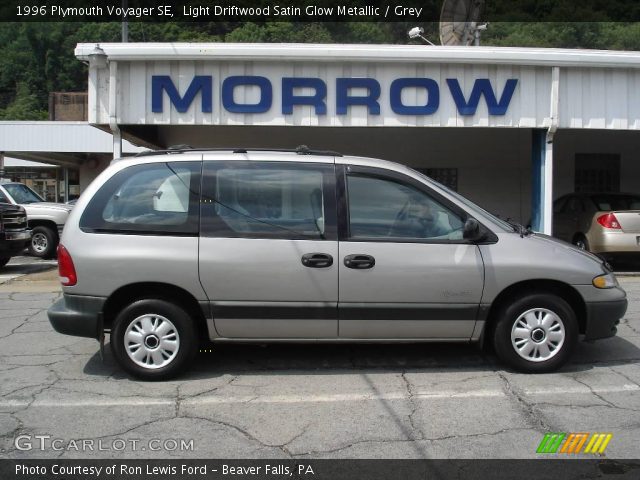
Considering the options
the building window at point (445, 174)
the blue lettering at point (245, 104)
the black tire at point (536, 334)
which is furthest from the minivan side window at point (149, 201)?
the building window at point (445, 174)

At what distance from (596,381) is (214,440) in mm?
3154

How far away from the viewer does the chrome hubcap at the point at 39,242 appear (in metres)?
13.8

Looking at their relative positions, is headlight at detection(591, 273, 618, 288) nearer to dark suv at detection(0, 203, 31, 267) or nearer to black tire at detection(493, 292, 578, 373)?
black tire at detection(493, 292, 578, 373)

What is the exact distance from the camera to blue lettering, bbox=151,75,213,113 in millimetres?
9766

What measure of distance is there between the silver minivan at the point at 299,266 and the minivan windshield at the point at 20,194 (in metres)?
10.8

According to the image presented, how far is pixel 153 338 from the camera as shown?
4738mm

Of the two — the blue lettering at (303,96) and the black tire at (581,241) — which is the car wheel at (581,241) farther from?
the blue lettering at (303,96)

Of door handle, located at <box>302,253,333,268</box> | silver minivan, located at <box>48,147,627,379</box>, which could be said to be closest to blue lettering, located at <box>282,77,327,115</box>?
silver minivan, located at <box>48,147,627,379</box>

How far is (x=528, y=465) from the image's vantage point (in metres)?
3.45

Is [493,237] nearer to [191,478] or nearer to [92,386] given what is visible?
[191,478]

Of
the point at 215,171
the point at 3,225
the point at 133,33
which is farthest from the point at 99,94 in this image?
the point at 133,33

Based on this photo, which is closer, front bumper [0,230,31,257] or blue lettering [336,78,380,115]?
blue lettering [336,78,380,115]

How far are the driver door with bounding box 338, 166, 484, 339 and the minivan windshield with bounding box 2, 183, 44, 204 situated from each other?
11987 millimetres

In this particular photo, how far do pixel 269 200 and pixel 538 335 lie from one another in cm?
248
